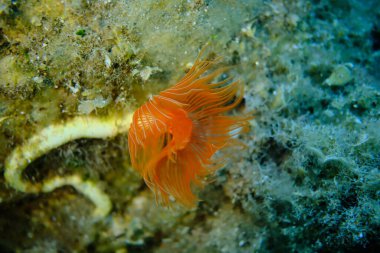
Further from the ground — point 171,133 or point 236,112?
point 171,133

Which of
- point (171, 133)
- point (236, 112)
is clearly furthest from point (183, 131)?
point (236, 112)

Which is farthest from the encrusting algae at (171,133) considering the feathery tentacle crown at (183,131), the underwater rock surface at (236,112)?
the underwater rock surface at (236,112)

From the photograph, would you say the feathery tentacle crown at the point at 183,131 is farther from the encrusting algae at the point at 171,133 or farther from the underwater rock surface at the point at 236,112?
the underwater rock surface at the point at 236,112

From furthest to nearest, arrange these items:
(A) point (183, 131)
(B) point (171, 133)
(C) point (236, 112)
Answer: (C) point (236, 112)
(B) point (171, 133)
(A) point (183, 131)

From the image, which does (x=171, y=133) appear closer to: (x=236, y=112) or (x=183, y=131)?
(x=183, y=131)

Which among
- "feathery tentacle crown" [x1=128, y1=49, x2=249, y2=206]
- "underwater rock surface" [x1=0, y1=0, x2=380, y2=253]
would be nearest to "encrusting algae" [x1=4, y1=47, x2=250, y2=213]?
"feathery tentacle crown" [x1=128, y1=49, x2=249, y2=206]

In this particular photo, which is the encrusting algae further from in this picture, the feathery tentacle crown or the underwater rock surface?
the underwater rock surface
